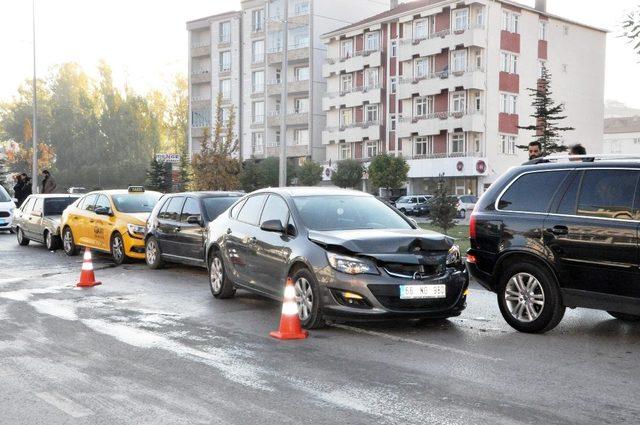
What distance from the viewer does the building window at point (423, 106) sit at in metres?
61.2

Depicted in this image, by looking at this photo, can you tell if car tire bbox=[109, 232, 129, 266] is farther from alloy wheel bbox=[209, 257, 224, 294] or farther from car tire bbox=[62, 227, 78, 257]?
alloy wheel bbox=[209, 257, 224, 294]

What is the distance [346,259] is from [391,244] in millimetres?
513

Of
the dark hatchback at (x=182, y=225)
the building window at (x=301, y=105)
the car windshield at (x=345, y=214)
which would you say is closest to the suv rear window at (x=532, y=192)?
the car windshield at (x=345, y=214)

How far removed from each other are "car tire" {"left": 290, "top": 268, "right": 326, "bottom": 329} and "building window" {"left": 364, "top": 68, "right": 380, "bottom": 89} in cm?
5846

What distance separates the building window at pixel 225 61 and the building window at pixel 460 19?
27482mm

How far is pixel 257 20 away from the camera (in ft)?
249

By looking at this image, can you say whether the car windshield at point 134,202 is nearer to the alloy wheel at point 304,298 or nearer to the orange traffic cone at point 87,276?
the orange traffic cone at point 87,276

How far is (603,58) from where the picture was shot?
6675cm

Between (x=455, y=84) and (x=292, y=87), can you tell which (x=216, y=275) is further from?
(x=292, y=87)

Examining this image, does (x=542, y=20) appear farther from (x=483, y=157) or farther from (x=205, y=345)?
(x=205, y=345)

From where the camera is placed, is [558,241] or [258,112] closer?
[558,241]

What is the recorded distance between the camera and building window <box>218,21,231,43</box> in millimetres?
78500

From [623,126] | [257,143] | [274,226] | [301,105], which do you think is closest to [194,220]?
[274,226]

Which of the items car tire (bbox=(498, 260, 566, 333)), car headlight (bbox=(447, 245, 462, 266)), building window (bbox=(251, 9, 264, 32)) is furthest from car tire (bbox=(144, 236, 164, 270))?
building window (bbox=(251, 9, 264, 32))
